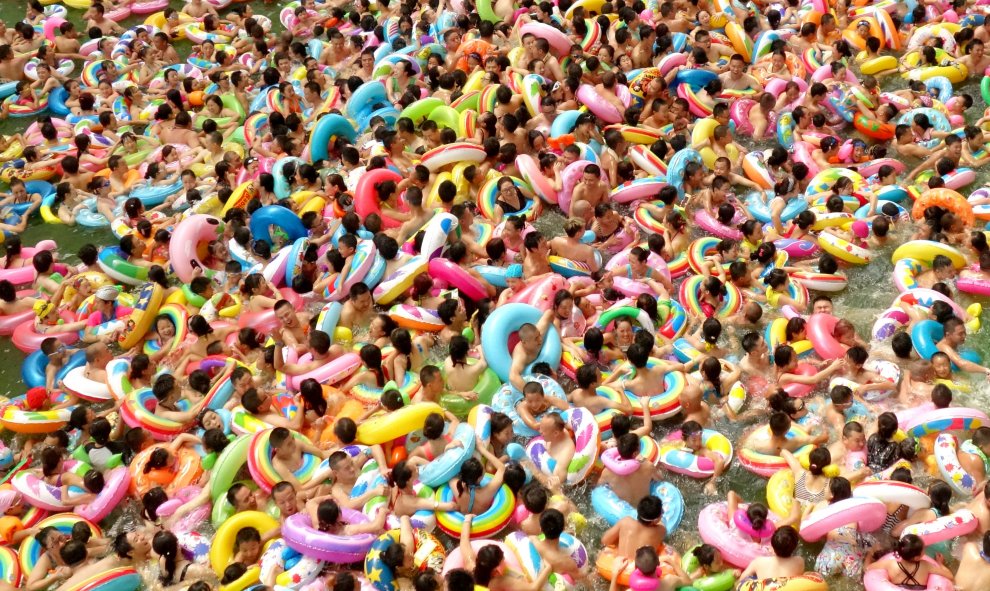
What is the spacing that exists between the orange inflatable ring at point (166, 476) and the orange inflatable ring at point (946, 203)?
7905 mm

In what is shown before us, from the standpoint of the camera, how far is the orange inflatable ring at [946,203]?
10498 millimetres

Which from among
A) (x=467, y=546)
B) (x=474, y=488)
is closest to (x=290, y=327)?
(x=474, y=488)

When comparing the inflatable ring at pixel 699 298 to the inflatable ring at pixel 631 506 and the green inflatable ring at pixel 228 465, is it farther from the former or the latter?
the green inflatable ring at pixel 228 465

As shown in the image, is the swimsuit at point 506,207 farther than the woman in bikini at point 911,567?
Yes

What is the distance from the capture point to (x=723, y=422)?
8891 millimetres

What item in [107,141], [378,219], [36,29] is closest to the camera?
A: [378,219]

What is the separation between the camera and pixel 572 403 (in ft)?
29.4

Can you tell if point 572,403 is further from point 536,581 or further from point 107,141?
point 107,141

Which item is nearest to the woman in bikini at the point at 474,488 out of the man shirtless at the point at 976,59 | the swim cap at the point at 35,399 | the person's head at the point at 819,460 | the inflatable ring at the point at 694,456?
the inflatable ring at the point at 694,456

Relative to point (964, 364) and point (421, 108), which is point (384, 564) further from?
point (421, 108)

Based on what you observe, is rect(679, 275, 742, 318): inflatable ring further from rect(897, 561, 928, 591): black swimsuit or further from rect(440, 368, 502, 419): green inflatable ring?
rect(897, 561, 928, 591): black swimsuit

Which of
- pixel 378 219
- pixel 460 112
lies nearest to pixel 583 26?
pixel 460 112

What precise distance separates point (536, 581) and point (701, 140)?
21.6 feet

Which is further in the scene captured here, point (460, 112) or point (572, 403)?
point (460, 112)
